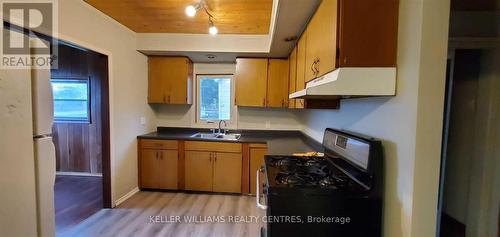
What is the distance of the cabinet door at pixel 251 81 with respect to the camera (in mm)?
3533

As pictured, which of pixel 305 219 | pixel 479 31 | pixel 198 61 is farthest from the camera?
pixel 198 61

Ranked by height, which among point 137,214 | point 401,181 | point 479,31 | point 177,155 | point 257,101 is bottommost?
point 137,214

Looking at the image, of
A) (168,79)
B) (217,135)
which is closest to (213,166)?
(217,135)

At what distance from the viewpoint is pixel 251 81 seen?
3.56 metres

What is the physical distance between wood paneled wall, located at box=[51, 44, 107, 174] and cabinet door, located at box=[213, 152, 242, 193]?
227cm

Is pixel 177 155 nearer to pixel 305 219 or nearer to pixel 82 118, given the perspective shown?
pixel 82 118

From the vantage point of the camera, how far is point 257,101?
3.56 m

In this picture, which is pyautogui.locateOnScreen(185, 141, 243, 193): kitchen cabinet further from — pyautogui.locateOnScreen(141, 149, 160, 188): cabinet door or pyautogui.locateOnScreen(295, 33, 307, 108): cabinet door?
pyautogui.locateOnScreen(295, 33, 307, 108): cabinet door

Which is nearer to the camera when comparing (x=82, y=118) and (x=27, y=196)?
(x=27, y=196)

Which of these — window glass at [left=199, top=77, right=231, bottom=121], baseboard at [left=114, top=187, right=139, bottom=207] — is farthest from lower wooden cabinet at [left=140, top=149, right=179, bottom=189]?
window glass at [left=199, top=77, right=231, bottom=121]

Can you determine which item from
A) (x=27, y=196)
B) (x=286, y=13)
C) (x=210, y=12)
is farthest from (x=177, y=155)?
(x=286, y=13)

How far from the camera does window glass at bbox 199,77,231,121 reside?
3.94m

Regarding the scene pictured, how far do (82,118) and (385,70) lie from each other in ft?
15.2

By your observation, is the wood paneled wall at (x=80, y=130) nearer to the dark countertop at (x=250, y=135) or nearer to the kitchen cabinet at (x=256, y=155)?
the dark countertop at (x=250, y=135)
